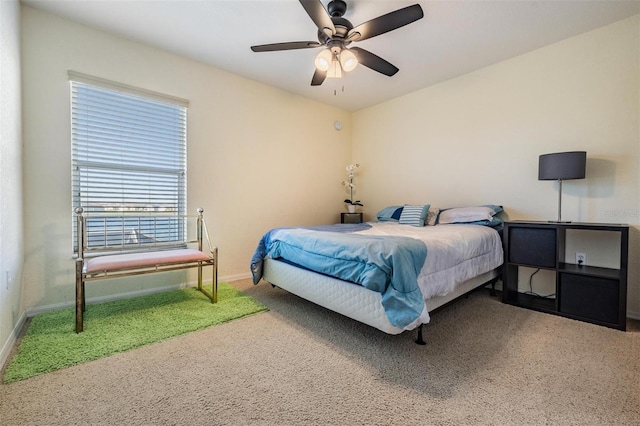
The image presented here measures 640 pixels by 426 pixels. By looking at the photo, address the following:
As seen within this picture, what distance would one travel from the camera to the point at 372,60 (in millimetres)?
2332

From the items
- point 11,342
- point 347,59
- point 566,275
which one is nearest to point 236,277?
point 11,342

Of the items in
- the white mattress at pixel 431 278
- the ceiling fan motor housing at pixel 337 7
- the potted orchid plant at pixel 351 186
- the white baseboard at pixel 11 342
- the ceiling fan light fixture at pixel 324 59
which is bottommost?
the white baseboard at pixel 11 342

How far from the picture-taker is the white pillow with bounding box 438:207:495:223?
2.83 meters

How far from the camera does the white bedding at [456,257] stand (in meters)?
1.82

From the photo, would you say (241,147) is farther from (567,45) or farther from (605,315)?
(605,315)

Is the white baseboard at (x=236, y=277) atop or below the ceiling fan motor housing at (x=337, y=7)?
below

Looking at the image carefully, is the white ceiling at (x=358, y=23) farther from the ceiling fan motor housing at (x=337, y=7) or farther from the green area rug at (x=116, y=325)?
the green area rug at (x=116, y=325)

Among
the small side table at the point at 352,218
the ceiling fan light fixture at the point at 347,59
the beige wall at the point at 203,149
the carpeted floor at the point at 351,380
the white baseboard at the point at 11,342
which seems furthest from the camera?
the small side table at the point at 352,218

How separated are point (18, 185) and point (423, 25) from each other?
11.5 ft

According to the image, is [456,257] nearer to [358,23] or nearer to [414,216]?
[414,216]

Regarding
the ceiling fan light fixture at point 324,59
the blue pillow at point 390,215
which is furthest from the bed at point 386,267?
the ceiling fan light fixture at point 324,59

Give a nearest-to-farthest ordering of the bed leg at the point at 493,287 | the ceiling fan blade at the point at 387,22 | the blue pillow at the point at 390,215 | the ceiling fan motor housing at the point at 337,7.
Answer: the ceiling fan blade at the point at 387,22, the ceiling fan motor housing at the point at 337,7, the bed leg at the point at 493,287, the blue pillow at the point at 390,215

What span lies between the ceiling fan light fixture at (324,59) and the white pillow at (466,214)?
81.7 inches

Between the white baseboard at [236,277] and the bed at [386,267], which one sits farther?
the white baseboard at [236,277]
